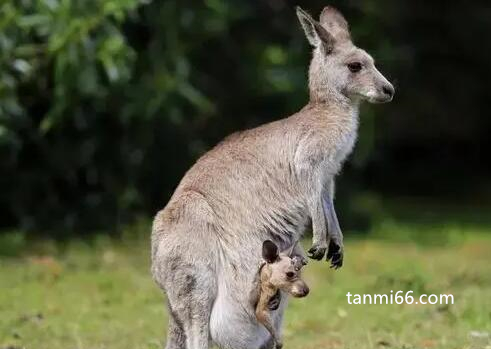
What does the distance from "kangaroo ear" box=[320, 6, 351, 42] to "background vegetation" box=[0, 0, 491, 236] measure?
149 inches

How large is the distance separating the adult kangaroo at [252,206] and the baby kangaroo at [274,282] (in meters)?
0.08

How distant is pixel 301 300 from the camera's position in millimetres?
9602

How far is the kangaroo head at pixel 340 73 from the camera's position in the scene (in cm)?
668

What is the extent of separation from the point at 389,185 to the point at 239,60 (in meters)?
5.74

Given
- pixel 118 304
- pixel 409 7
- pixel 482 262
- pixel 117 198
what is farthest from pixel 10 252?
pixel 409 7

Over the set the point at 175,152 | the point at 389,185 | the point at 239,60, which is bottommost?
the point at 389,185

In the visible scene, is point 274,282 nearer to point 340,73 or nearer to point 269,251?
point 269,251

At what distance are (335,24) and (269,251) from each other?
1.53 meters

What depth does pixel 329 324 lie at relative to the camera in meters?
8.55

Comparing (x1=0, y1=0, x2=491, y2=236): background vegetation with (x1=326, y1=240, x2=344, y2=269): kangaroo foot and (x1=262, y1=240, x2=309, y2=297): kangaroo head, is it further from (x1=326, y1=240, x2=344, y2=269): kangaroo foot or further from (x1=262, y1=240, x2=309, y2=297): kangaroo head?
(x1=262, y1=240, x2=309, y2=297): kangaroo head

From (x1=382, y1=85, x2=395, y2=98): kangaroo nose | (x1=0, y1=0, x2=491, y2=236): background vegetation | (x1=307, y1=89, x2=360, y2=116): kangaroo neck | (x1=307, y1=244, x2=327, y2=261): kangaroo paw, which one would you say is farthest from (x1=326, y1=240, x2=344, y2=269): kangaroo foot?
(x1=0, y1=0, x2=491, y2=236): background vegetation

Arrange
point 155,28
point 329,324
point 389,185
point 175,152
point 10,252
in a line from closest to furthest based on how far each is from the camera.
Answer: point 329,324
point 10,252
point 155,28
point 175,152
point 389,185

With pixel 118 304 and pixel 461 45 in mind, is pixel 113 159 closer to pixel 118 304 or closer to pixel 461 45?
pixel 118 304

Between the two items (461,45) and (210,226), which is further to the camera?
(461,45)
